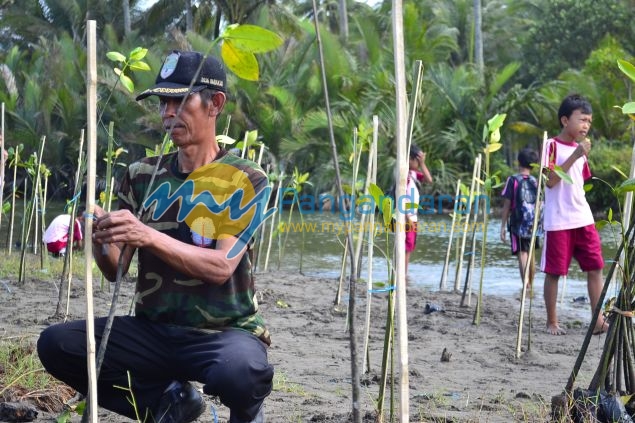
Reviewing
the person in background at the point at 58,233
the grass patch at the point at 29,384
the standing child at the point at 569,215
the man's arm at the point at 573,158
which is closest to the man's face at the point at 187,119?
the grass patch at the point at 29,384

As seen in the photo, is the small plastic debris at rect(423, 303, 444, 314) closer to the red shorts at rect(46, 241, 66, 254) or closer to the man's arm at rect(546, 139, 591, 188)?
the man's arm at rect(546, 139, 591, 188)

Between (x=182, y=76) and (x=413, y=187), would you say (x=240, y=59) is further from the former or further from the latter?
(x=413, y=187)

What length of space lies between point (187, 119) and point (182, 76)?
131mm

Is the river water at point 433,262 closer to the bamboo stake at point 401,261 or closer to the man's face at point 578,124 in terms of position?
the man's face at point 578,124

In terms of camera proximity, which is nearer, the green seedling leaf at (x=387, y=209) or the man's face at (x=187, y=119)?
the green seedling leaf at (x=387, y=209)

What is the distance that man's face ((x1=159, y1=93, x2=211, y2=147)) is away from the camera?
8.59ft

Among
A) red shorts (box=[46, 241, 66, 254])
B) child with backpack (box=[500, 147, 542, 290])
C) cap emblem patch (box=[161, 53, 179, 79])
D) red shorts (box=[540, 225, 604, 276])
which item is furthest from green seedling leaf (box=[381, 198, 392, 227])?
red shorts (box=[46, 241, 66, 254])

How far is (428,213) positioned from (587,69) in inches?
251

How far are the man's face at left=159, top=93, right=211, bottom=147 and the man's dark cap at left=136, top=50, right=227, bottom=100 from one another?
0.03 metres

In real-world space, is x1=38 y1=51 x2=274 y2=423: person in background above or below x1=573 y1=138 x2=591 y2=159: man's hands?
below

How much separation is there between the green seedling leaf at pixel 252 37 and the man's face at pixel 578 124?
3.48 metres

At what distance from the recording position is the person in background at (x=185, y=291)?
8.53 feet

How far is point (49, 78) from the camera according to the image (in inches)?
906

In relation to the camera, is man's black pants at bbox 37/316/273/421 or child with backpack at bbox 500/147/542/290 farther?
child with backpack at bbox 500/147/542/290
